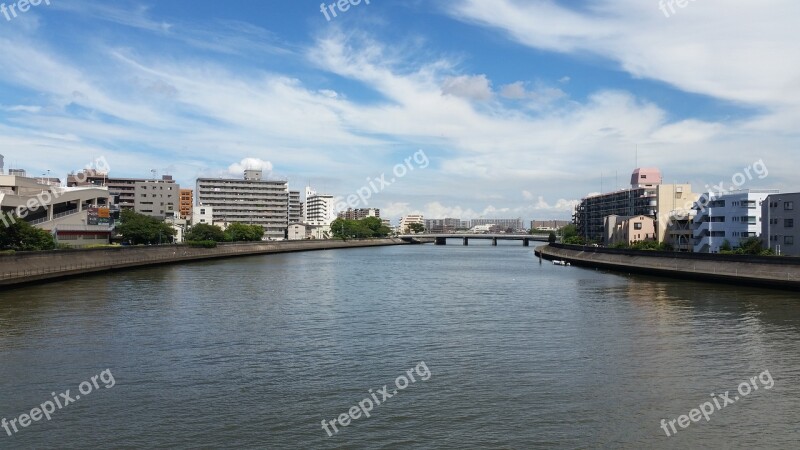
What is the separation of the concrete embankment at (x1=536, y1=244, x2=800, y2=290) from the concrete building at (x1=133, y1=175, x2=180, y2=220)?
83072 mm

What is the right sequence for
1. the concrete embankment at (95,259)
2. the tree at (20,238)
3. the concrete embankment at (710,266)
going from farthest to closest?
the tree at (20,238) < the concrete embankment at (710,266) < the concrete embankment at (95,259)

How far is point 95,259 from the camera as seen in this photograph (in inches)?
2064

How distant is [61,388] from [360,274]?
40.0 m

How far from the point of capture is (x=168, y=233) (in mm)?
83500

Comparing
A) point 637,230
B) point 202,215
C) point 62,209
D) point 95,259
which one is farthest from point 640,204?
point 202,215

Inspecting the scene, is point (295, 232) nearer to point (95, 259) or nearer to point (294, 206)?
point (294, 206)

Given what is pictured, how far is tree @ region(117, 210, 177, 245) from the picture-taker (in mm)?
76250

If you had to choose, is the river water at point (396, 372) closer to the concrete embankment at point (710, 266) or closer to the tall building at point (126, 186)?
the concrete embankment at point (710, 266)

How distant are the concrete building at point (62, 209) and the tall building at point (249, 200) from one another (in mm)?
62361

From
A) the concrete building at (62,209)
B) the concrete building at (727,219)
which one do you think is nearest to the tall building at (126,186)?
the concrete building at (62,209)

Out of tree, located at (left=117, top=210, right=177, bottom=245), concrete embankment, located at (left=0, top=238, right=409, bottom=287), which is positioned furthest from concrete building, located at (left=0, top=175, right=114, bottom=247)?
concrete embankment, located at (left=0, top=238, right=409, bottom=287)

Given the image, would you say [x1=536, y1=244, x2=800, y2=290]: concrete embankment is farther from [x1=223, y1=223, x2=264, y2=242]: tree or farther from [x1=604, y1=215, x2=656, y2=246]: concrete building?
[x1=223, y1=223, x2=264, y2=242]: tree

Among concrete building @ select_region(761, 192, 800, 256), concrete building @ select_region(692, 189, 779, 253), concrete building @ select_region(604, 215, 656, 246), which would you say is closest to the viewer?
concrete building @ select_region(761, 192, 800, 256)

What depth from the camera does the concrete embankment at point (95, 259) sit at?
39406mm
